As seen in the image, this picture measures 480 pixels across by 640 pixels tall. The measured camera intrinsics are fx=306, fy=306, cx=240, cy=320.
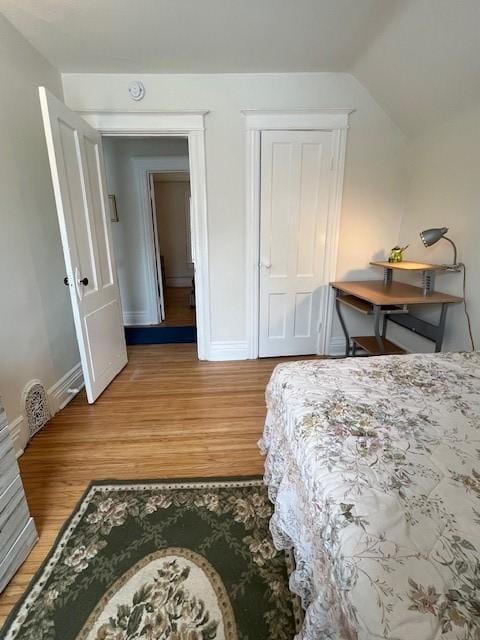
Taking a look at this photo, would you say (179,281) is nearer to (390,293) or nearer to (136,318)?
(136,318)

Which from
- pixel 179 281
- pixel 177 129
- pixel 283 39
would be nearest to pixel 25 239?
pixel 177 129

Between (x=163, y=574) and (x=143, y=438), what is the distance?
2.94 feet

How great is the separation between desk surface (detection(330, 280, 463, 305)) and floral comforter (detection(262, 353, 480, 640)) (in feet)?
2.68

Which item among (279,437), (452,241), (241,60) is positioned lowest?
(279,437)

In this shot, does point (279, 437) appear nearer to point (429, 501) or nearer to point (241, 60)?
point (429, 501)

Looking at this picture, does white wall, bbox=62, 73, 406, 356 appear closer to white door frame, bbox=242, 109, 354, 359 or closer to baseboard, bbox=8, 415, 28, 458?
white door frame, bbox=242, 109, 354, 359

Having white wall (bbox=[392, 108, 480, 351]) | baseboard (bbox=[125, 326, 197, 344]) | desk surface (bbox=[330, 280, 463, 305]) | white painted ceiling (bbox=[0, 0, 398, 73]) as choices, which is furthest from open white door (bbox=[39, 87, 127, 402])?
white wall (bbox=[392, 108, 480, 351])

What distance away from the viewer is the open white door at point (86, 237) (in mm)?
1936

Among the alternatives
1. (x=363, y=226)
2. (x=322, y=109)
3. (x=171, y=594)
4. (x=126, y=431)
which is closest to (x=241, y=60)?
(x=322, y=109)

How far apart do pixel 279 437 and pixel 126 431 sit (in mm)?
1219

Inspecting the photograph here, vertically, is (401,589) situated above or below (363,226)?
below

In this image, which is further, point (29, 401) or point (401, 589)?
point (29, 401)

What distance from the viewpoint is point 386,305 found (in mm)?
2318

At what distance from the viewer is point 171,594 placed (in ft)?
3.66
